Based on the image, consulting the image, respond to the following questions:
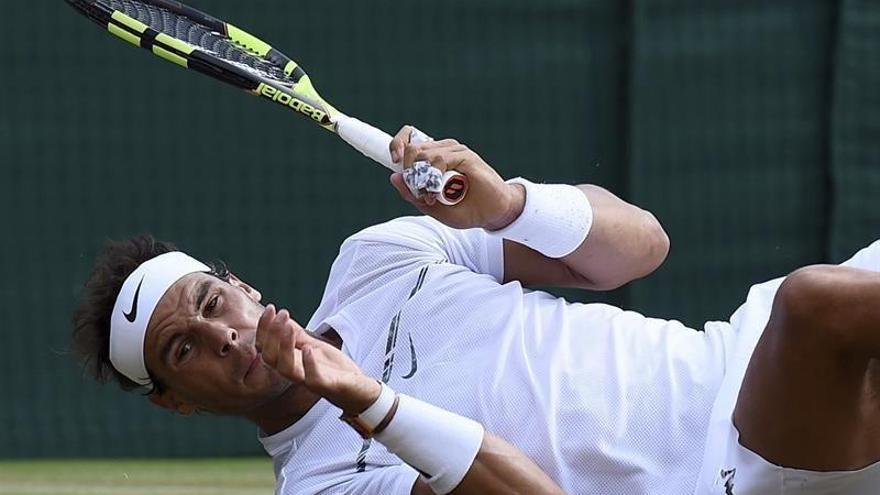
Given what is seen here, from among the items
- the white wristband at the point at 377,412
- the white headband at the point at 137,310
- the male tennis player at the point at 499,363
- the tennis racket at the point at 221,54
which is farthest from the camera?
the tennis racket at the point at 221,54

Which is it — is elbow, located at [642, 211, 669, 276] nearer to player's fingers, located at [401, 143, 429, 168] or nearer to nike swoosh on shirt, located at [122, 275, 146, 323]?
player's fingers, located at [401, 143, 429, 168]

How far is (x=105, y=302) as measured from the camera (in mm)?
3252

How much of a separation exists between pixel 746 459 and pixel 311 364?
0.72m

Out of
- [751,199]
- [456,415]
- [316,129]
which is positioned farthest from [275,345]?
[751,199]

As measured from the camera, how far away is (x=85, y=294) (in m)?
3.33

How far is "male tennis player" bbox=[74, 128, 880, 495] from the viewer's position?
254 centimetres

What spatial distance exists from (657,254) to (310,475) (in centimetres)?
85

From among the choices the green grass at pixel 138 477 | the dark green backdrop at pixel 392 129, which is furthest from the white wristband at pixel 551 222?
the dark green backdrop at pixel 392 129

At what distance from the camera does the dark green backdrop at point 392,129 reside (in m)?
5.47

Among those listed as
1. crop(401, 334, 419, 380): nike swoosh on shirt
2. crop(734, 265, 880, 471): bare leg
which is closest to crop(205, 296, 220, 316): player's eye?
crop(401, 334, 419, 380): nike swoosh on shirt

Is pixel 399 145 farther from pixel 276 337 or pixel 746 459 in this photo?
pixel 746 459

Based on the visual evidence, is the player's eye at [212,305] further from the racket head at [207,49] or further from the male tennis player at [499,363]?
the racket head at [207,49]

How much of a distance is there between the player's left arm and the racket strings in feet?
1.76

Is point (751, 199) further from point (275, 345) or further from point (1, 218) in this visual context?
point (275, 345)
